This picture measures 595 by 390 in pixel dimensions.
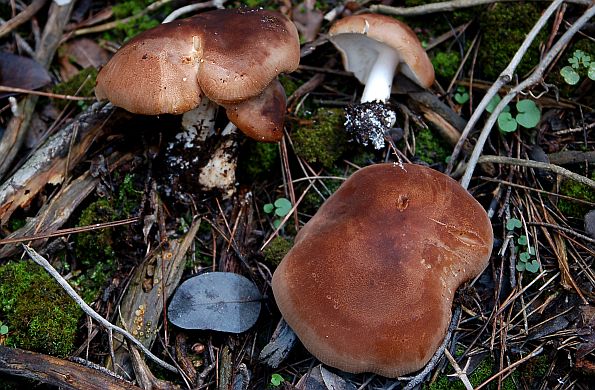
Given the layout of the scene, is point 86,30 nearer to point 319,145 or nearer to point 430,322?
point 319,145

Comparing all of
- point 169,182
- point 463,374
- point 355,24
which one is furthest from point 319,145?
point 463,374

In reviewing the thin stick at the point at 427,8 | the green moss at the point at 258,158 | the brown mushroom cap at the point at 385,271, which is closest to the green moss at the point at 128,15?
the green moss at the point at 258,158

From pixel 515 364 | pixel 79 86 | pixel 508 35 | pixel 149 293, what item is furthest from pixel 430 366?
pixel 79 86

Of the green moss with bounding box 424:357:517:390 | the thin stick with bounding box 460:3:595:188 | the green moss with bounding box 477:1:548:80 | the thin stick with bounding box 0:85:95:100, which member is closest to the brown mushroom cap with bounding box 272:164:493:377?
the green moss with bounding box 424:357:517:390

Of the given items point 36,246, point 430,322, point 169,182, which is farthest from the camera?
point 169,182

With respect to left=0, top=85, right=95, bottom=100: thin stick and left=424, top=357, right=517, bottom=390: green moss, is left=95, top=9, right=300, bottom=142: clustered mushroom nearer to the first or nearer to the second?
left=0, top=85, right=95, bottom=100: thin stick

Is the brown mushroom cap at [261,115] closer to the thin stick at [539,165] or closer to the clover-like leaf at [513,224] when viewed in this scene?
the thin stick at [539,165]

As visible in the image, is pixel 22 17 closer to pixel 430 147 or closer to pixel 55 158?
pixel 55 158
